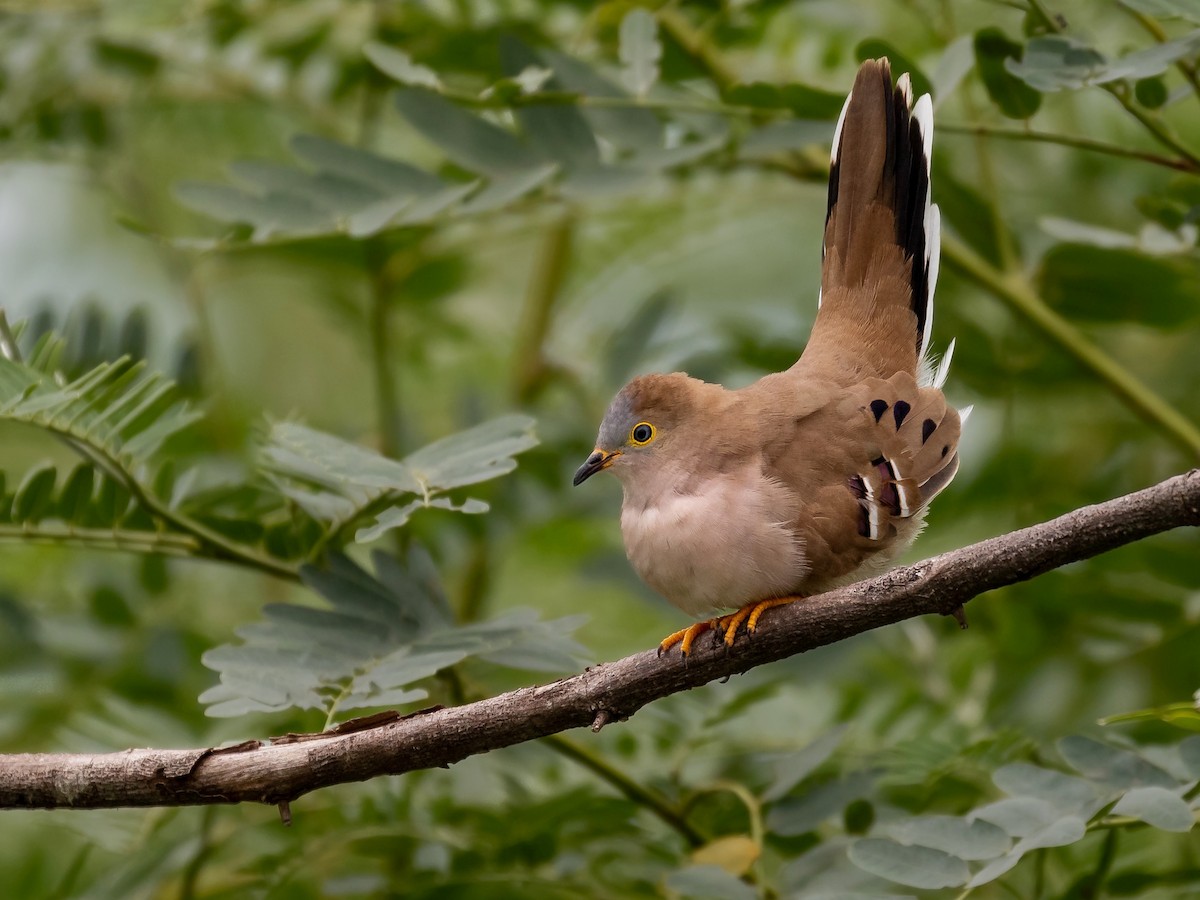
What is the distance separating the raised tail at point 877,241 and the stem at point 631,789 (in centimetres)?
98

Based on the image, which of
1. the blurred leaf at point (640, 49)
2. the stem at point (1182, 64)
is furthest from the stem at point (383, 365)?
the stem at point (1182, 64)

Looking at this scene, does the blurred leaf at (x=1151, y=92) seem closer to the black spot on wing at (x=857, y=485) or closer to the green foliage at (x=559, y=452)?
the green foliage at (x=559, y=452)

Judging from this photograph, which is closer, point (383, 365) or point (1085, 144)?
point (1085, 144)

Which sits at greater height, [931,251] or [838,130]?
[838,130]

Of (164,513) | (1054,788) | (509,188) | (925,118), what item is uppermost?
(925,118)

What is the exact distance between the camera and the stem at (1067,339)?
2.96 metres

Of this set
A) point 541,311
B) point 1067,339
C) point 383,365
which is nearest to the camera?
point 1067,339

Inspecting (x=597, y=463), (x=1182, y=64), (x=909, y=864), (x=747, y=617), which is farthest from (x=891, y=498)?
(x=1182, y=64)

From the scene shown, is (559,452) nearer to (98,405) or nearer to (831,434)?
(831,434)

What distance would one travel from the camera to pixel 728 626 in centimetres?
226

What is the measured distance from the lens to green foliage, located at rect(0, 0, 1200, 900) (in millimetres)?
2377

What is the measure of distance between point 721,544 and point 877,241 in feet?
2.82

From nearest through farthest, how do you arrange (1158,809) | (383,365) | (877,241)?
(1158,809)
(877,241)
(383,365)

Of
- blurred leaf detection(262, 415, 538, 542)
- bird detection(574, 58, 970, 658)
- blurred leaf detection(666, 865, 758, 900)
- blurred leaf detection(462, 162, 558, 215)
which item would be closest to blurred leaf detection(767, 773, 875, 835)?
blurred leaf detection(666, 865, 758, 900)
